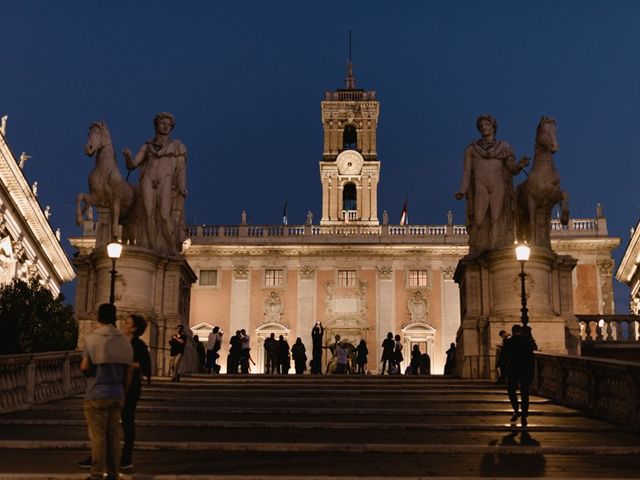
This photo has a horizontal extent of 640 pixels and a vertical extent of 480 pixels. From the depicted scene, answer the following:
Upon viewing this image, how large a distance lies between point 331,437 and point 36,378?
5549 mm

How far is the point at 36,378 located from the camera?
1310cm

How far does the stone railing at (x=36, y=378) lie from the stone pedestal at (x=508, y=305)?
7849mm

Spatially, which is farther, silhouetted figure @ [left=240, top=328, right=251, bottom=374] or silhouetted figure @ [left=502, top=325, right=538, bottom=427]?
silhouetted figure @ [left=240, top=328, right=251, bottom=374]

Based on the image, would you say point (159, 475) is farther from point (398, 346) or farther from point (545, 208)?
point (398, 346)

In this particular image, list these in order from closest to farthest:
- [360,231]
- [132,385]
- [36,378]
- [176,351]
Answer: [132,385] < [36,378] < [176,351] < [360,231]

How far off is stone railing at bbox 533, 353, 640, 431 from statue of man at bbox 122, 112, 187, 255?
334 inches

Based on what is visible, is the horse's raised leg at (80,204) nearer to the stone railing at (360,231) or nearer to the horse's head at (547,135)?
the horse's head at (547,135)

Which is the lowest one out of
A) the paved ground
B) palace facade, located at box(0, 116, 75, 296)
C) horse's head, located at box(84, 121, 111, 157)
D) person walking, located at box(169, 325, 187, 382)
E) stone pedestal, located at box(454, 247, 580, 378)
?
the paved ground

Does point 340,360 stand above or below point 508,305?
below

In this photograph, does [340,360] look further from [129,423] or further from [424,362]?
[129,423]

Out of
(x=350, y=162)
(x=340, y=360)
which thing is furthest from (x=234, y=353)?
(x=350, y=162)

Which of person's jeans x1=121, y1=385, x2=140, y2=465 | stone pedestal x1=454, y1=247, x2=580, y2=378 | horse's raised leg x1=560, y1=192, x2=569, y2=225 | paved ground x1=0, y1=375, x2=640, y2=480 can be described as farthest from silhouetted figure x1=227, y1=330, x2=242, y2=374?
person's jeans x1=121, y1=385, x2=140, y2=465

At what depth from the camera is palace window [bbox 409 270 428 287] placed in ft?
165

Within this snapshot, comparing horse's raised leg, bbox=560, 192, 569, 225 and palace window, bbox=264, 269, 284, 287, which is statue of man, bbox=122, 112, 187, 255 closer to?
horse's raised leg, bbox=560, 192, 569, 225
